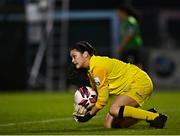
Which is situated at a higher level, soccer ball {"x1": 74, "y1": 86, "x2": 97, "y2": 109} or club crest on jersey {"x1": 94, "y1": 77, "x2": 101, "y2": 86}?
club crest on jersey {"x1": 94, "y1": 77, "x2": 101, "y2": 86}

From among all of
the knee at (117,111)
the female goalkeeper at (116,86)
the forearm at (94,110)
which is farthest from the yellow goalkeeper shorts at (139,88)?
the forearm at (94,110)

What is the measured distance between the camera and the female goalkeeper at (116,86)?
9148 millimetres

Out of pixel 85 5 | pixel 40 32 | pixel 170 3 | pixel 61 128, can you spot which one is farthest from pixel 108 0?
pixel 61 128

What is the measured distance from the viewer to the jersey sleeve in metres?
9.10

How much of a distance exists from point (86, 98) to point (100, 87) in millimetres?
388

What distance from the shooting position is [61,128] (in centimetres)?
973

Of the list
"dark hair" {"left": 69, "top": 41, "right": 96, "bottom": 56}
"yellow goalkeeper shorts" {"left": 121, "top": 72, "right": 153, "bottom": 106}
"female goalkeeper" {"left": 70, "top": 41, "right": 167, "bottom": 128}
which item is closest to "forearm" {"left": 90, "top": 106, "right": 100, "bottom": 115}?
"female goalkeeper" {"left": 70, "top": 41, "right": 167, "bottom": 128}

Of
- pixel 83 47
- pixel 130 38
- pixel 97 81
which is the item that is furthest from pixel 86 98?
pixel 130 38

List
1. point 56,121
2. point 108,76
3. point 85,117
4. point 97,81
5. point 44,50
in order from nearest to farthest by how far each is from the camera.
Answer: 1. point 97,81
2. point 85,117
3. point 108,76
4. point 56,121
5. point 44,50

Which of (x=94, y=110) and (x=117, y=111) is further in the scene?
(x=117, y=111)

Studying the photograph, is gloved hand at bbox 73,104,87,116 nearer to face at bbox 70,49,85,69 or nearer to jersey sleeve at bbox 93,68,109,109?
jersey sleeve at bbox 93,68,109,109

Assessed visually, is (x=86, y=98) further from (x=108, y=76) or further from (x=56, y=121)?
(x=56, y=121)

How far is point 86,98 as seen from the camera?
9438 millimetres

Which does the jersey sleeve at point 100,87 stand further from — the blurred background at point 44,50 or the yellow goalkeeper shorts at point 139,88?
the blurred background at point 44,50
